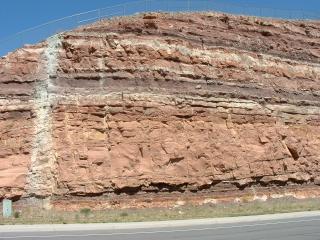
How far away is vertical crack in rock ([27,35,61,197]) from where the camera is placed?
21.2 m

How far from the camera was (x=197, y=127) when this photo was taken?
24.2m

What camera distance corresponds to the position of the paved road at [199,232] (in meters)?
13.0

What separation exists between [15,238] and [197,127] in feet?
41.3

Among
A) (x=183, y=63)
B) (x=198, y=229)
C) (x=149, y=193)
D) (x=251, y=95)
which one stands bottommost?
(x=198, y=229)

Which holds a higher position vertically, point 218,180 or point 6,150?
point 6,150

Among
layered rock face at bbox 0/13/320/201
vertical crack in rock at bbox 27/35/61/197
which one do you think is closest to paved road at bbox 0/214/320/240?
vertical crack in rock at bbox 27/35/61/197

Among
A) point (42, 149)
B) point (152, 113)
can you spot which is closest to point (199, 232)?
point (42, 149)

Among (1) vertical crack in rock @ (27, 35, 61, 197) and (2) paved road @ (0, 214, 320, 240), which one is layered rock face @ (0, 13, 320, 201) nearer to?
→ (1) vertical crack in rock @ (27, 35, 61, 197)

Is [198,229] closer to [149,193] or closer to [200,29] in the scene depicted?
[149,193]

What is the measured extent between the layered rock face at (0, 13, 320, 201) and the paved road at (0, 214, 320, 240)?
5611 mm

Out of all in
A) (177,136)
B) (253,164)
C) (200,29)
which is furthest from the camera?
(200,29)

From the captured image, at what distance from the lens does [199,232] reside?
14.3 meters

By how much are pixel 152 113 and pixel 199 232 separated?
9722mm


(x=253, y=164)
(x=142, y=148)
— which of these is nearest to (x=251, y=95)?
(x=253, y=164)
